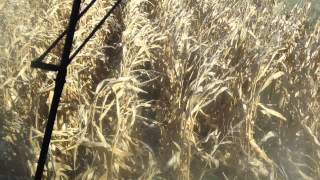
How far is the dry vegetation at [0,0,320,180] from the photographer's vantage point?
2.93 meters

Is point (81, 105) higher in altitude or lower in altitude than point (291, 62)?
lower

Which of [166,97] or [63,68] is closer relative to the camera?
[63,68]

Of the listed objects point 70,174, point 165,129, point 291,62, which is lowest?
point 70,174

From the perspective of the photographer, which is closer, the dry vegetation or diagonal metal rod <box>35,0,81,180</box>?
diagonal metal rod <box>35,0,81,180</box>

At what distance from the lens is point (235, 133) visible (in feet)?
10.9

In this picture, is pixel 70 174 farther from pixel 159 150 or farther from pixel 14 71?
pixel 14 71

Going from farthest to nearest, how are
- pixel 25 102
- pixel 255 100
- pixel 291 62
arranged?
1. pixel 291 62
2. pixel 255 100
3. pixel 25 102

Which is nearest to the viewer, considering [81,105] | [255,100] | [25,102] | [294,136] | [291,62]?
[81,105]

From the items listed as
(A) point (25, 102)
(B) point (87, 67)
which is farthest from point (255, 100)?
(A) point (25, 102)

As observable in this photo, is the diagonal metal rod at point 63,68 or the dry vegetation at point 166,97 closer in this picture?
the diagonal metal rod at point 63,68

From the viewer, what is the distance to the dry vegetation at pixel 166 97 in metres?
2.93

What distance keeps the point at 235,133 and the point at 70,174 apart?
1099 millimetres

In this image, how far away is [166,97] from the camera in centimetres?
334

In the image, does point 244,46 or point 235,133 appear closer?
point 235,133
